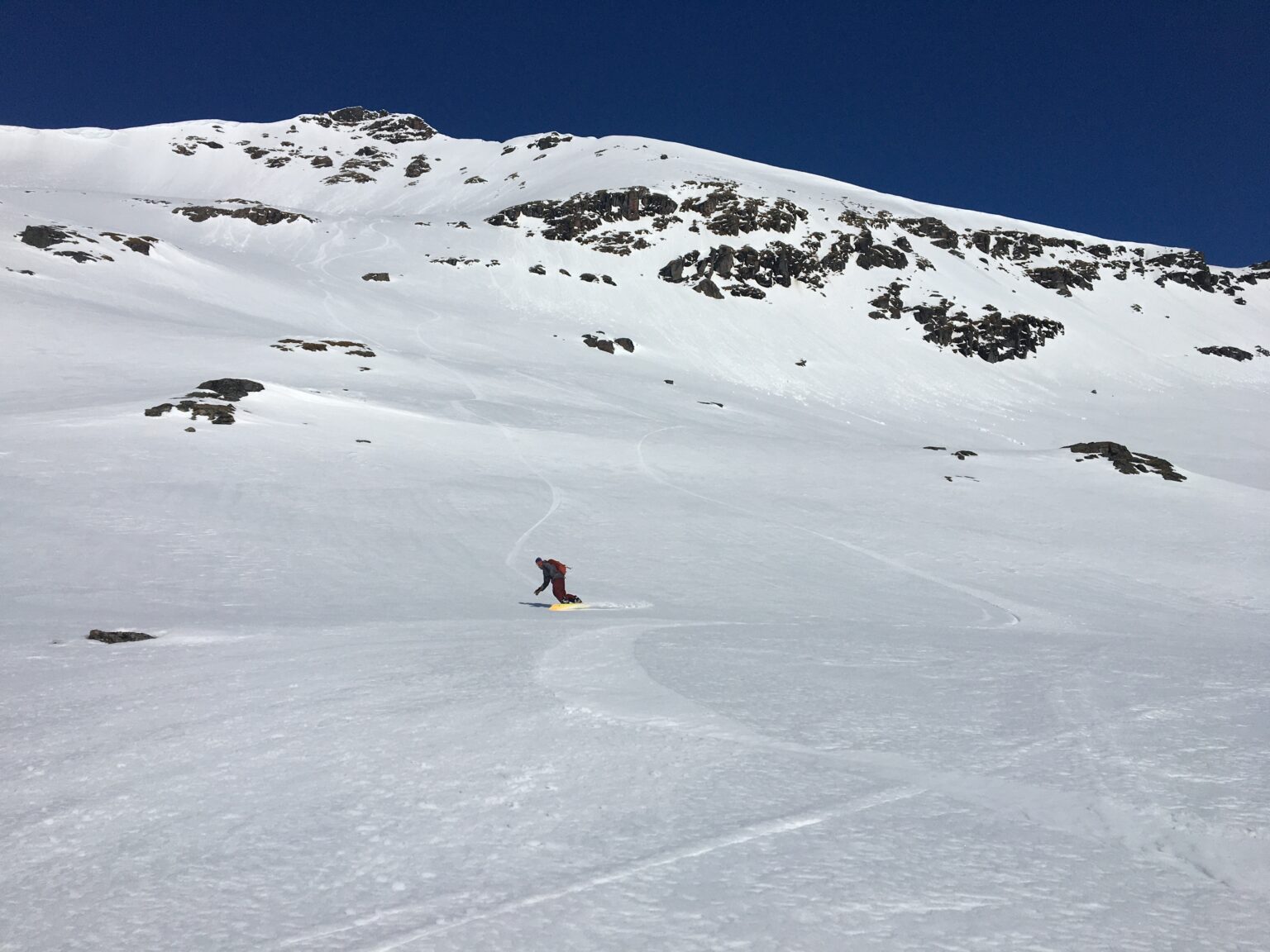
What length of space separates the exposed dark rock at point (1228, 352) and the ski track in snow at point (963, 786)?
9476 centimetres

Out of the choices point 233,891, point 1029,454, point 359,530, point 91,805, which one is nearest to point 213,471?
point 359,530

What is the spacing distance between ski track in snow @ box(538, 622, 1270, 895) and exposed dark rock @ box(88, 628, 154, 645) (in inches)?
193

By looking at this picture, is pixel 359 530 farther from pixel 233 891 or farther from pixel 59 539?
pixel 233 891

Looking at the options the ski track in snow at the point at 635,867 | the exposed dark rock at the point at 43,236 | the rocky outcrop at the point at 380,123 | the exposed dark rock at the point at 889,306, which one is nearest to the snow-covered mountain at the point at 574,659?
the ski track in snow at the point at 635,867

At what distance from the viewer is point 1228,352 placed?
8025cm

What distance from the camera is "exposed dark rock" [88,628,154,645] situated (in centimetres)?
888

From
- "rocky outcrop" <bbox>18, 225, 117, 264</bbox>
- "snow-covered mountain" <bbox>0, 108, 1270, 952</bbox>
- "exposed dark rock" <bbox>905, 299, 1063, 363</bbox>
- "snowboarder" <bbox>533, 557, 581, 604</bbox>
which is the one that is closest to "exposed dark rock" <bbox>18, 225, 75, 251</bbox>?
"rocky outcrop" <bbox>18, 225, 117, 264</bbox>

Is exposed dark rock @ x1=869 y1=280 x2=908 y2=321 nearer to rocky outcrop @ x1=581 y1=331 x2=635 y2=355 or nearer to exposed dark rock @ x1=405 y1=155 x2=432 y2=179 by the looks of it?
rocky outcrop @ x1=581 y1=331 x2=635 y2=355

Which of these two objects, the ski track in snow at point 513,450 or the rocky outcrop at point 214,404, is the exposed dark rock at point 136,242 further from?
the rocky outcrop at point 214,404

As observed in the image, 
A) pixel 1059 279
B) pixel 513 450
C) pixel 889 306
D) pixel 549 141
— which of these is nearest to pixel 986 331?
pixel 889 306

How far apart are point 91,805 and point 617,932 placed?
11.7 feet

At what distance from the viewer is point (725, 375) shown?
59469mm

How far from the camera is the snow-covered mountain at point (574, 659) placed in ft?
13.5

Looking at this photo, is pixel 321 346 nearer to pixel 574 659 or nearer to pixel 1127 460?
pixel 574 659
